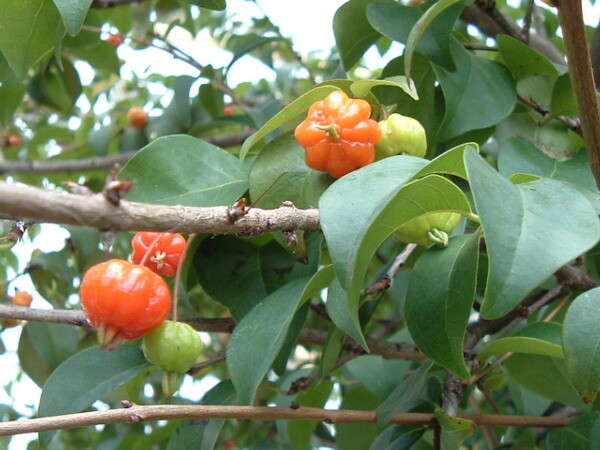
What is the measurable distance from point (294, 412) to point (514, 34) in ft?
2.58

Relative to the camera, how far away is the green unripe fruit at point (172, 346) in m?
0.92

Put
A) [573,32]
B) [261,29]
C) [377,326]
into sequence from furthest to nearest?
[261,29] → [377,326] → [573,32]

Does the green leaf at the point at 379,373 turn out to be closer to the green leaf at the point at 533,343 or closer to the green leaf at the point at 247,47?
the green leaf at the point at 533,343

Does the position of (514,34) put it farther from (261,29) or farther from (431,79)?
(261,29)

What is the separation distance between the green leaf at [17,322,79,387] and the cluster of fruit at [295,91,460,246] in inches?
29.4

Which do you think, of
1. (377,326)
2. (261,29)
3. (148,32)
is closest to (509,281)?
(377,326)

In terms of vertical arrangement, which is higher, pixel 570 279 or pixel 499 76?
pixel 499 76

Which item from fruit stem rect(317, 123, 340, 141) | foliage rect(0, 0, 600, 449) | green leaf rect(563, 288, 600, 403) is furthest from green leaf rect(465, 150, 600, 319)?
fruit stem rect(317, 123, 340, 141)

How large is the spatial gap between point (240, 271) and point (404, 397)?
0.30 m

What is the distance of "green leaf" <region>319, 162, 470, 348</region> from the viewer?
643 millimetres

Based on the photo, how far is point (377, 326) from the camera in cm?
193

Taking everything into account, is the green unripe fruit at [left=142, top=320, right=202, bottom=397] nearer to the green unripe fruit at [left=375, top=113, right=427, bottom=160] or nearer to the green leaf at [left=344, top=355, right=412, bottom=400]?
the green unripe fruit at [left=375, top=113, right=427, bottom=160]

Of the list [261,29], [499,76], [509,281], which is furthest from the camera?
[261,29]

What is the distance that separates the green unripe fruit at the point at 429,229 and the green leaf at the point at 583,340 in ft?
0.55
